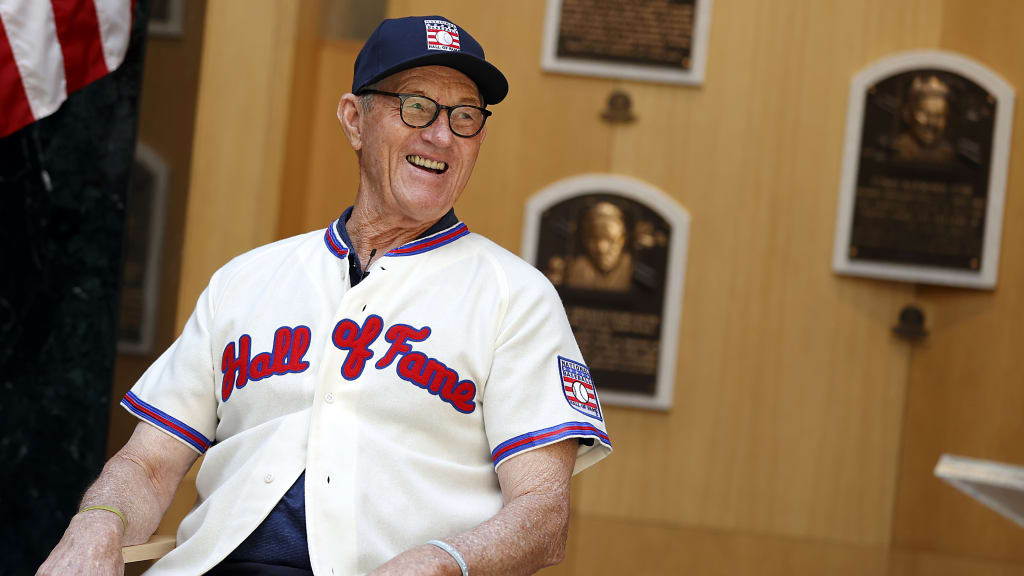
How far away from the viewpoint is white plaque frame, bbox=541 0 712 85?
477 cm

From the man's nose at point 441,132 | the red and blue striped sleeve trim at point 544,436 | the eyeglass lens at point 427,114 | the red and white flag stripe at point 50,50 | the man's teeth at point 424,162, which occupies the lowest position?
the red and blue striped sleeve trim at point 544,436

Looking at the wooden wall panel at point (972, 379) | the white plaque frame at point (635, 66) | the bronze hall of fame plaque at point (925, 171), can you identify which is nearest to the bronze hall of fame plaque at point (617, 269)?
the white plaque frame at point (635, 66)

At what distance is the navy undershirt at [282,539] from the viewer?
5.31 ft

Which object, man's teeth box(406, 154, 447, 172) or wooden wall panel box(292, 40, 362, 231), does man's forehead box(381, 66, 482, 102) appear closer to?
man's teeth box(406, 154, 447, 172)

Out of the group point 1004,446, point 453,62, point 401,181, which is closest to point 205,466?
point 401,181

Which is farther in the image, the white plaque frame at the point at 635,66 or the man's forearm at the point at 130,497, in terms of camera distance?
the white plaque frame at the point at 635,66

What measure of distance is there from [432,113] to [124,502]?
79cm

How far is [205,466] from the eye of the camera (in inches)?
69.8

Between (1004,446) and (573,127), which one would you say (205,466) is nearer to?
(573,127)

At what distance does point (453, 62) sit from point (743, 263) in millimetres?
3284

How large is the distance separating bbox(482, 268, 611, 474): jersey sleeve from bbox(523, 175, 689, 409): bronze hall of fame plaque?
303 centimetres

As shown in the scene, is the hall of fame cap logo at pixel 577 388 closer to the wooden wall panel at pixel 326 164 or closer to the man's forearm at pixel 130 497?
the man's forearm at pixel 130 497

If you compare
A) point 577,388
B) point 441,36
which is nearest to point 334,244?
point 441,36

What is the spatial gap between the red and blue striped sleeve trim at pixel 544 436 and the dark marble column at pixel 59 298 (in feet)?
7.04
